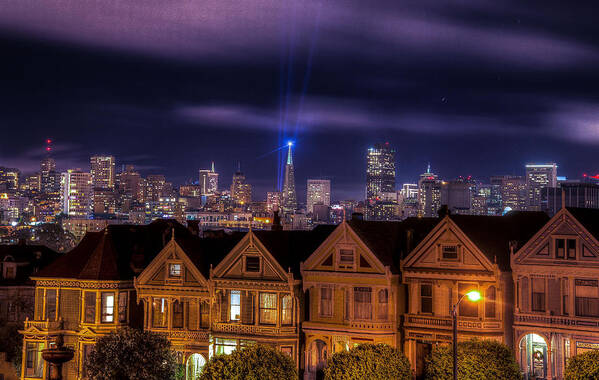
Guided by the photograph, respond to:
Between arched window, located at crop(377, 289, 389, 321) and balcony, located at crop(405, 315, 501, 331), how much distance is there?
1.50 m

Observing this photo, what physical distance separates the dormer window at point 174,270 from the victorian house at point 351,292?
1001 cm

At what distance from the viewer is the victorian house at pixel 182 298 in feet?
173

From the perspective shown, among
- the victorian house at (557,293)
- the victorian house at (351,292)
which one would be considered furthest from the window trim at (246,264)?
the victorian house at (557,293)

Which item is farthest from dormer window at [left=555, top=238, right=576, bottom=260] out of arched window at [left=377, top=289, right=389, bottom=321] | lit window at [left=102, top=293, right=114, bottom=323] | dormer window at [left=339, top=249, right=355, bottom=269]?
lit window at [left=102, top=293, right=114, bottom=323]

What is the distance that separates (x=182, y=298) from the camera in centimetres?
5325

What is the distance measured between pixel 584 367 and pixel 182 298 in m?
28.0

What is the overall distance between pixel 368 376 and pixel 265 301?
1108cm

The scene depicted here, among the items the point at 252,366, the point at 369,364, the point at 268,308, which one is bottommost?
the point at 252,366

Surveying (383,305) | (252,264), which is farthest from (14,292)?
(383,305)

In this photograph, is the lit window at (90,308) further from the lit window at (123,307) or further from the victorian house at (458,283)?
the victorian house at (458,283)

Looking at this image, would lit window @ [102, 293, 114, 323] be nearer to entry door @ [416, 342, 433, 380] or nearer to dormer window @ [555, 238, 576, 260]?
entry door @ [416, 342, 433, 380]

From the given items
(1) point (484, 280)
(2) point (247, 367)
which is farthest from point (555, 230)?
(2) point (247, 367)

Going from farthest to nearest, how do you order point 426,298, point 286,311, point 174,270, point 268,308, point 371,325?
1. point 174,270
2. point 268,308
3. point 286,311
4. point 426,298
5. point 371,325

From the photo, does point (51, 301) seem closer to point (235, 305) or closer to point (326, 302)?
point (235, 305)
